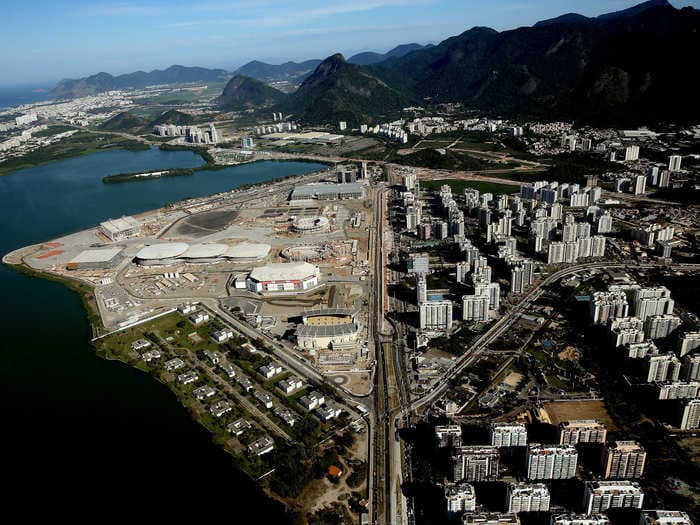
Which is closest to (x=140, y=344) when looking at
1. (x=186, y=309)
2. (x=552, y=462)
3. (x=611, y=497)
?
(x=186, y=309)

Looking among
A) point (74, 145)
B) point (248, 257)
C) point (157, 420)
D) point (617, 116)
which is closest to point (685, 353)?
point (157, 420)

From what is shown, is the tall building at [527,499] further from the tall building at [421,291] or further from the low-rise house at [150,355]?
the low-rise house at [150,355]

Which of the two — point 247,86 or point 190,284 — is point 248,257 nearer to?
point 190,284

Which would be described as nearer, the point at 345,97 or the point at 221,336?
the point at 221,336

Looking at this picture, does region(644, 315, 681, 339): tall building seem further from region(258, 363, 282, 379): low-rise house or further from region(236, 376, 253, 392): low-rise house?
region(236, 376, 253, 392): low-rise house

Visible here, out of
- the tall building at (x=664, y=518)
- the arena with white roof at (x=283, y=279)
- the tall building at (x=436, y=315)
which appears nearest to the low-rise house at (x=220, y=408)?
the tall building at (x=436, y=315)

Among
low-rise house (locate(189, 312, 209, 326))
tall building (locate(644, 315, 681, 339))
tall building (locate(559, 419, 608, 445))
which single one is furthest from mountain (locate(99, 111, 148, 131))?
tall building (locate(559, 419, 608, 445))

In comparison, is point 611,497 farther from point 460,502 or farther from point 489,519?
point 460,502
